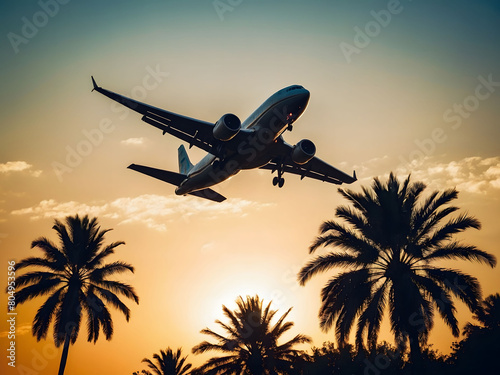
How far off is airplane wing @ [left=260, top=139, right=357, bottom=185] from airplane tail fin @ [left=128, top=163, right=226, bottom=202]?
5.66 meters

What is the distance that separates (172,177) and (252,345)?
50.7 ft

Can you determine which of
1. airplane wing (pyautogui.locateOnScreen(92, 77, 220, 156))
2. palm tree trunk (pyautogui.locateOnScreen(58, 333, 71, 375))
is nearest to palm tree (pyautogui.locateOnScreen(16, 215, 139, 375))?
palm tree trunk (pyautogui.locateOnScreen(58, 333, 71, 375))

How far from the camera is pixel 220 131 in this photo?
86.9 ft

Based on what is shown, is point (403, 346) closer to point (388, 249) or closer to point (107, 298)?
point (388, 249)

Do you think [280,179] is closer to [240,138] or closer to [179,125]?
→ [240,138]

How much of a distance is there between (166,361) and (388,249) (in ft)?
121

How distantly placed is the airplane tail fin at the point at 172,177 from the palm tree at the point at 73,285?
583 centimetres

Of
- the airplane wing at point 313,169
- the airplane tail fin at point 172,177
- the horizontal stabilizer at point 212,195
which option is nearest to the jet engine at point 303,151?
the airplane wing at point 313,169

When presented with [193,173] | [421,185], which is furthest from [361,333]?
[193,173]

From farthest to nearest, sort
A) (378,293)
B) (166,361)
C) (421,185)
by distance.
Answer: (166,361), (421,185), (378,293)

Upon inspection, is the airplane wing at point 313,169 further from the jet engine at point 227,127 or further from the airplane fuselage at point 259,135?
the jet engine at point 227,127

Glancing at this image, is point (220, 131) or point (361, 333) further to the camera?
point (220, 131)

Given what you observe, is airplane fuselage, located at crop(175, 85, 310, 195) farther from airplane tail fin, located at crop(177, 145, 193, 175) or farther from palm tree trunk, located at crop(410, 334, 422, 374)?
airplane tail fin, located at crop(177, 145, 193, 175)

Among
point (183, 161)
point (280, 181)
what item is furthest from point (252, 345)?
point (183, 161)
